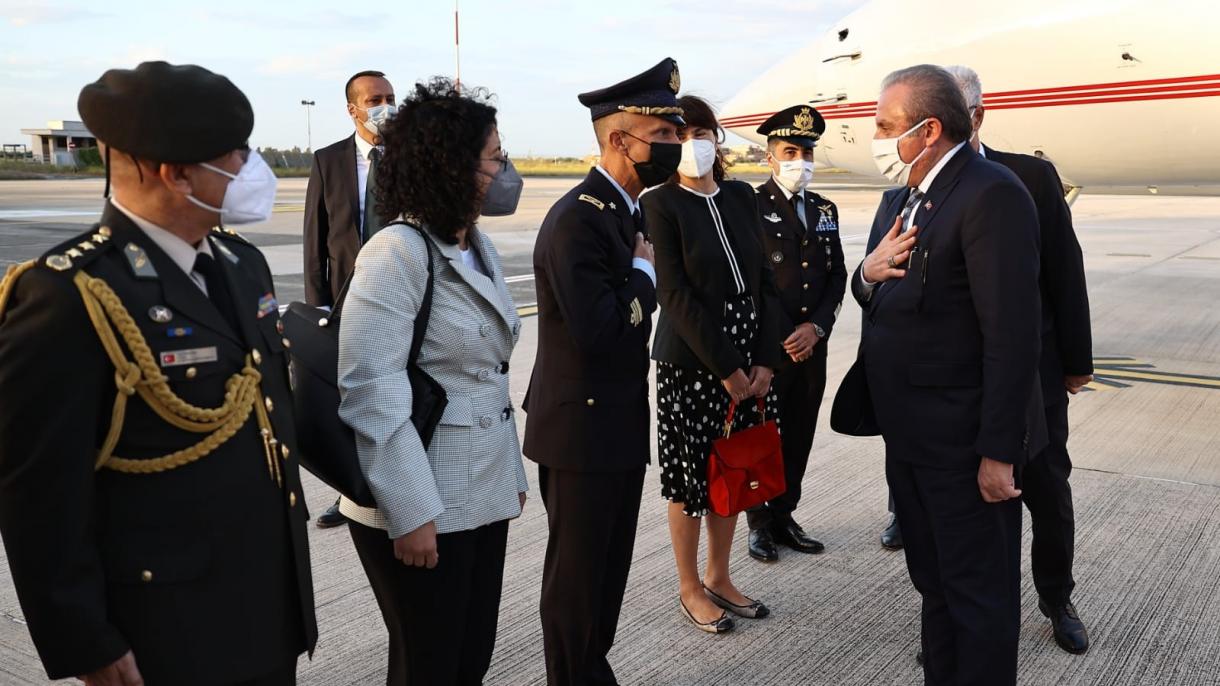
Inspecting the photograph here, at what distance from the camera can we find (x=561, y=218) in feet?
8.77

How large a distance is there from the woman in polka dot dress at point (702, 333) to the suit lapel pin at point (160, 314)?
1.91 meters

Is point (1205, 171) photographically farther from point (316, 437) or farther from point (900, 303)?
point (316, 437)

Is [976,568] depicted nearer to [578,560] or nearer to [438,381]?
[578,560]

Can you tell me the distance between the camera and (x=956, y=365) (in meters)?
2.54

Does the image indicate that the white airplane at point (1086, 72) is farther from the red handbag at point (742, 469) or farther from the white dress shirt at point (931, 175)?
the white dress shirt at point (931, 175)

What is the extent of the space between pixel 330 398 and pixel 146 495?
1.69 feet

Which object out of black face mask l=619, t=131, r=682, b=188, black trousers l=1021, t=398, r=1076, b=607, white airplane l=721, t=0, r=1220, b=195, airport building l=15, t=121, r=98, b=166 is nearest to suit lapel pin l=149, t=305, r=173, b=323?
black face mask l=619, t=131, r=682, b=188

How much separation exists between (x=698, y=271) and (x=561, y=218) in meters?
0.80

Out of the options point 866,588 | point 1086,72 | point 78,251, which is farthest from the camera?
point 1086,72

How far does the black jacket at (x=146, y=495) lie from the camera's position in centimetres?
151

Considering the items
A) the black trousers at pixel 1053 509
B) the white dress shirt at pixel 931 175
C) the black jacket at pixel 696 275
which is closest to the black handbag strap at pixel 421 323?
the black jacket at pixel 696 275

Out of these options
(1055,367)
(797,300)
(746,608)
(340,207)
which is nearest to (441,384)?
(746,608)

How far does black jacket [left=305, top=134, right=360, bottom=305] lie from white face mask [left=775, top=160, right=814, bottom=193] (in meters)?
1.85

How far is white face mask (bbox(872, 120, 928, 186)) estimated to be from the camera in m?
2.67
